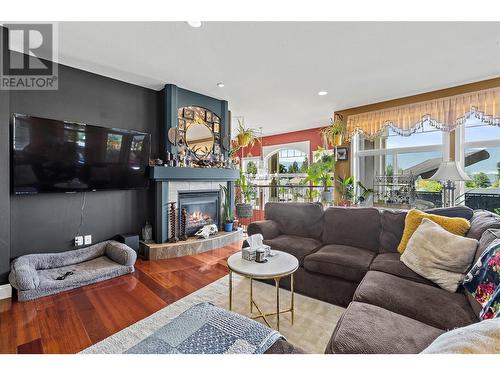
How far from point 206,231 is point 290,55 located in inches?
108

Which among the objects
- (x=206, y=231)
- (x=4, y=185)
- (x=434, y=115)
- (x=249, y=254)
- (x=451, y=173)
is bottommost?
(x=206, y=231)

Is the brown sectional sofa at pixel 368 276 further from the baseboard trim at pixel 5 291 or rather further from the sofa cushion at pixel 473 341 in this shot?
the baseboard trim at pixel 5 291

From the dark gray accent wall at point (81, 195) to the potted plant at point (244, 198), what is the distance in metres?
1.73

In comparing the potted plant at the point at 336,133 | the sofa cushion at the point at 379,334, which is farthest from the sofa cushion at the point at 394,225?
the potted plant at the point at 336,133

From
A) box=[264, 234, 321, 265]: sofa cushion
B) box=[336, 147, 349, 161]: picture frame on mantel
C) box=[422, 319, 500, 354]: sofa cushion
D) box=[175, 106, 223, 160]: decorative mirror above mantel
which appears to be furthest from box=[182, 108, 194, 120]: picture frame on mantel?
box=[422, 319, 500, 354]: sofa cushion

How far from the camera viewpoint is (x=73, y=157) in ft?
9.09

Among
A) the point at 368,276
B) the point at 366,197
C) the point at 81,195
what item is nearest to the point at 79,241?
the point at 81,195

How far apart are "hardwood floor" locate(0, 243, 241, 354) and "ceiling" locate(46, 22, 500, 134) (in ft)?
8.14

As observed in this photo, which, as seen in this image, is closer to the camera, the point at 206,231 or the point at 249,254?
the point at 249,254

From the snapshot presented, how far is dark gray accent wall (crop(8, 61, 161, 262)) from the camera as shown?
2.64 meters

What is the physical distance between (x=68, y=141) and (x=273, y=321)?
114 inches

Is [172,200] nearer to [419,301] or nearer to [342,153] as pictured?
[419,301]
